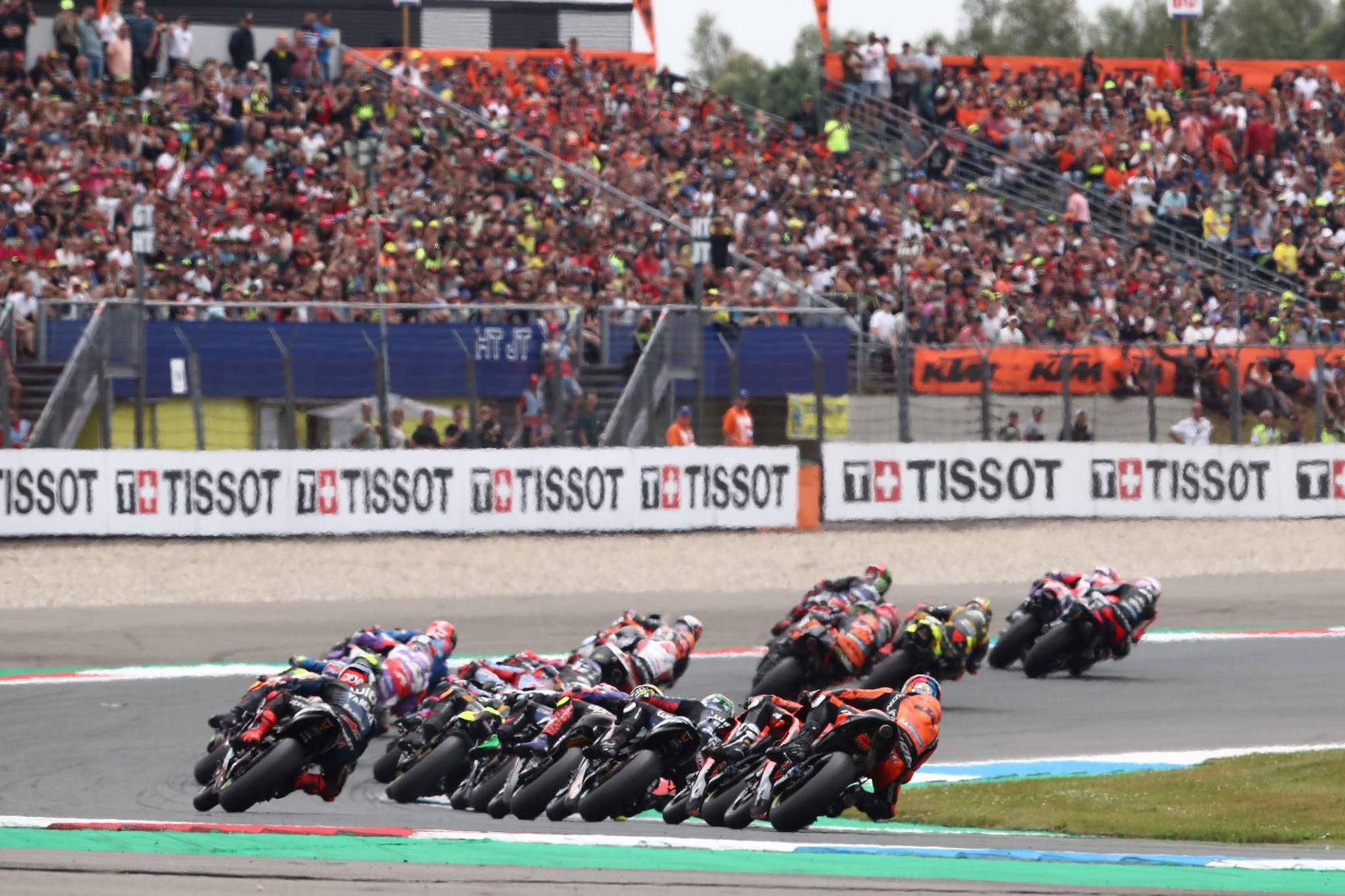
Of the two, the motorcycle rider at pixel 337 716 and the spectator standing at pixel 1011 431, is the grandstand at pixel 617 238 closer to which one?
the spectator standing at pixel 1011 431

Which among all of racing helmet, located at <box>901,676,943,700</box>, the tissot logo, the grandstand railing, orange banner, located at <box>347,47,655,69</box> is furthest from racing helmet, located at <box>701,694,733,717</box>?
orange banner, located at <box>347,47,655,69</box>

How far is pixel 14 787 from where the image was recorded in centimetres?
1093

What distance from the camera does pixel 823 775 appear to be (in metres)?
8.76

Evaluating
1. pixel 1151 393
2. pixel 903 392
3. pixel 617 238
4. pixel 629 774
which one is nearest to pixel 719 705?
pixel 629 774

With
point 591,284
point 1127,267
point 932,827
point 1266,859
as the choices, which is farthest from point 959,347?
point 1266,859

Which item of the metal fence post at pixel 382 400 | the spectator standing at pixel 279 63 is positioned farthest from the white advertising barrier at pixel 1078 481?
the spectator standing at pixel 279 63

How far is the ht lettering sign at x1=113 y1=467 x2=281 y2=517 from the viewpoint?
21609 mm

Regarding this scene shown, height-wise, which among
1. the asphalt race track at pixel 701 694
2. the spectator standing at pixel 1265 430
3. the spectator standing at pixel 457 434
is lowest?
the asphalt race track at pixel 701 694

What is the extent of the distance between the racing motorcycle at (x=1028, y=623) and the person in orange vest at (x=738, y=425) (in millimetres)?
8241

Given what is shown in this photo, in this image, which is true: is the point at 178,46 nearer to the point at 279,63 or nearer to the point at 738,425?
the point at 279,63

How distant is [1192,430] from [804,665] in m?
12.6

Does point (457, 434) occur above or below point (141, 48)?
below

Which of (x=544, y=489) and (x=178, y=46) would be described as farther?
(x=178, y=46)

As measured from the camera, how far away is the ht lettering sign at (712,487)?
2311 centimetres
